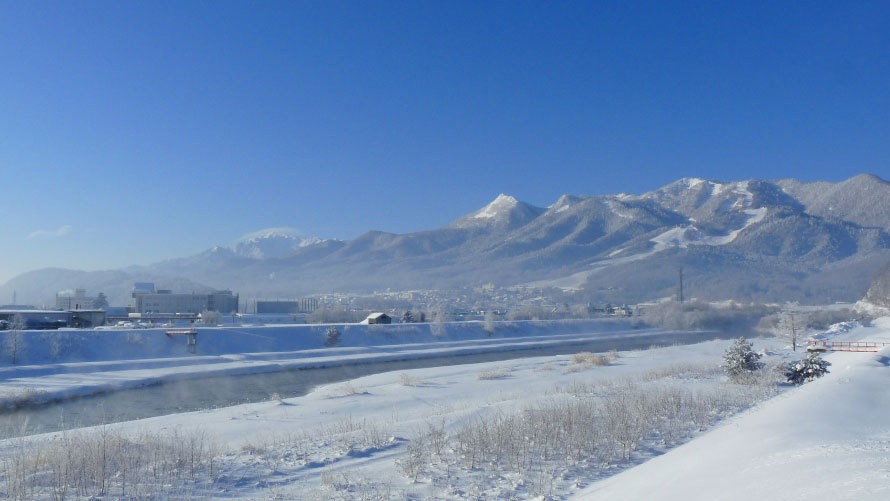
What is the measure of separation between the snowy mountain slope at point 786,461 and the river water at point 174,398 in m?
16.5

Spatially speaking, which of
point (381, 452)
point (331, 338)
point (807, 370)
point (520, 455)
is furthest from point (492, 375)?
point (331, 338)

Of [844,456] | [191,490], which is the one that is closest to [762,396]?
[844,456]

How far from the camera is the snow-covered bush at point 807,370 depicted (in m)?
26.7

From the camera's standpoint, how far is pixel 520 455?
1375 centimetres

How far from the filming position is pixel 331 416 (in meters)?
23.8

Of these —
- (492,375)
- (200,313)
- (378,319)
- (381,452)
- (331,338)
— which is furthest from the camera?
(200,313)

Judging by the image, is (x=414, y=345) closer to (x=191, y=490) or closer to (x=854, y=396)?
(x=854, y=396)

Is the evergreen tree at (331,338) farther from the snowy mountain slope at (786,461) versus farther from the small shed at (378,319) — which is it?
the snowy mountain slope at (786,461)

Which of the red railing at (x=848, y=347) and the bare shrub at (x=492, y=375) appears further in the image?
the red railing at (x=848, y=347)

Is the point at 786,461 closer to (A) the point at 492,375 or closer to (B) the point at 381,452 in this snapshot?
(B) the point at 381,452

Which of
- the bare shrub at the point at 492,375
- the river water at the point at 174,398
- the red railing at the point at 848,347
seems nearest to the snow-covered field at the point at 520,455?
the river water at the point at 174,398

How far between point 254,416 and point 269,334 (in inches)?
1588

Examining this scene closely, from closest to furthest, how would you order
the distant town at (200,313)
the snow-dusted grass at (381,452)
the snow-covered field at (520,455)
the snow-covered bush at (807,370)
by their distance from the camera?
the snow-covered field at (520,455), the snow-dusted grass at (381,452), the snow-covered bush at (807,370), the distant town at (200,313)

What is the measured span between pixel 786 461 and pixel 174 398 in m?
31.1
